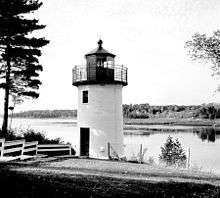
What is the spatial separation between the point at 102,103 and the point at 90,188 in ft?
48.2

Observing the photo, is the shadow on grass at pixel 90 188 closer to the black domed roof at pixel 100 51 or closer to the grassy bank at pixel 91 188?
the grassy bank at pixel 91 188

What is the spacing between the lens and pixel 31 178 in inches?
477

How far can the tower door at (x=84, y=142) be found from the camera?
1043 inches

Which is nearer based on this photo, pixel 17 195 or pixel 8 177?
pixel 17 195

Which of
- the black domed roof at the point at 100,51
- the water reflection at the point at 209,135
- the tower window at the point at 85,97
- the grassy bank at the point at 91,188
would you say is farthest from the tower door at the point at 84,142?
the water reflection at the point at 209,135

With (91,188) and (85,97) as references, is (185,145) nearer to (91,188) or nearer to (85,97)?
(85,97)

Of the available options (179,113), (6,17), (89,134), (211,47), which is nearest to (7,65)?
(6,17)

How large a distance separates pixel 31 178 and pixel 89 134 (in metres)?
14.0

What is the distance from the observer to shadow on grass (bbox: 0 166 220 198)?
1037 centimetres

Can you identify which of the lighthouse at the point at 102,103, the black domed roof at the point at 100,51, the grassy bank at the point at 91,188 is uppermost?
the black domed roof at the point at 100,51

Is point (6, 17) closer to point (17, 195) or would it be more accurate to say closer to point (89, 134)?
point (89, 134)

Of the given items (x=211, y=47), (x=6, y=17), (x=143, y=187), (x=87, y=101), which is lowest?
(x=143, y=187)

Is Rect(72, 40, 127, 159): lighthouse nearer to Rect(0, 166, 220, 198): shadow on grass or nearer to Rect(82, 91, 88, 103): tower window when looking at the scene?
Rect(82, 91, 88, 103): tower window

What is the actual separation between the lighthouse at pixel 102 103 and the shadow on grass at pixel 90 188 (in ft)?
38.9
